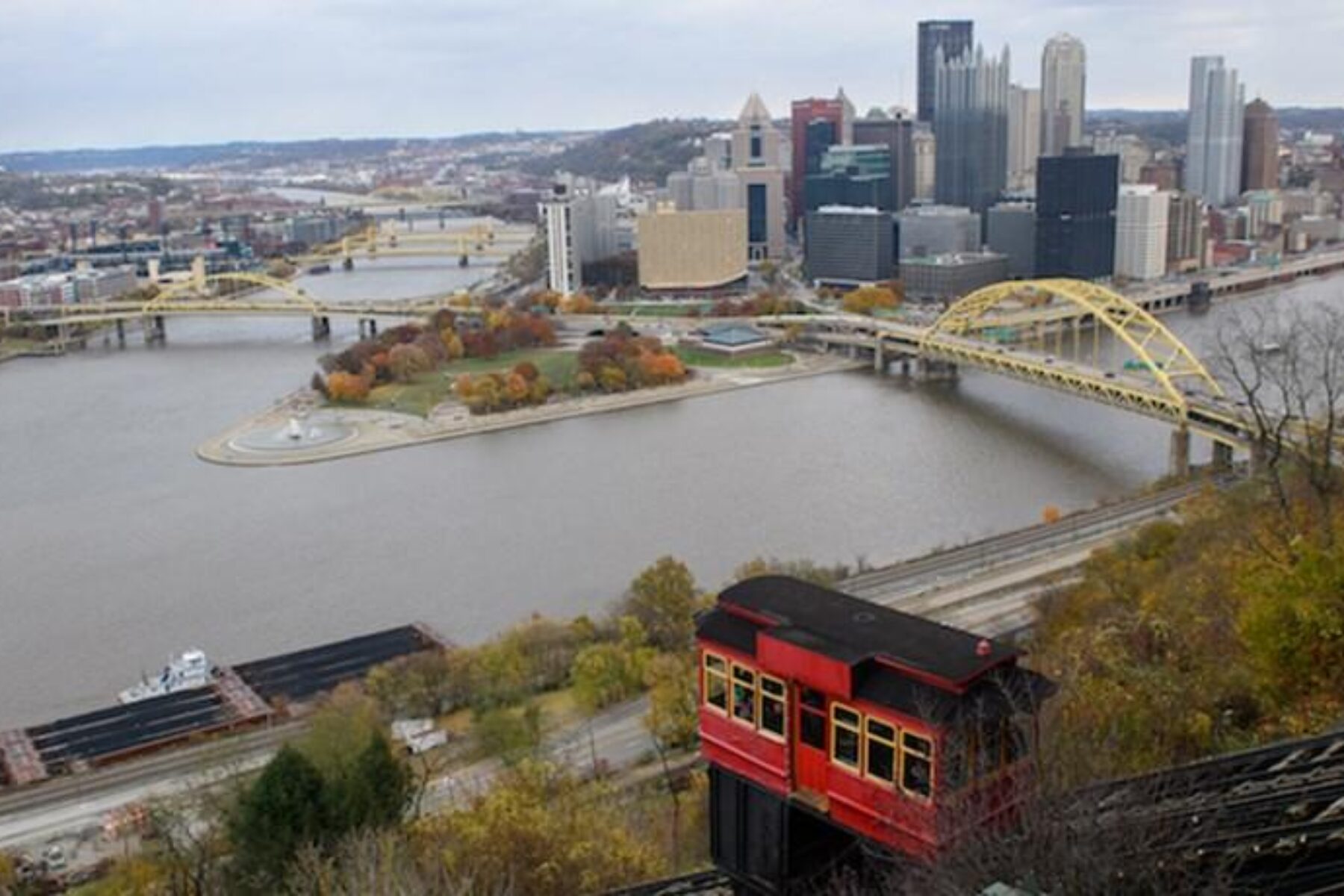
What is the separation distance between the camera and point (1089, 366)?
1783cm

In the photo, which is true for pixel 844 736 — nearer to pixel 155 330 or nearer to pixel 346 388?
pixel 346 388

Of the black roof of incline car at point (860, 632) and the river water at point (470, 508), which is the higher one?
the black roof of incline car at point (860, 632)

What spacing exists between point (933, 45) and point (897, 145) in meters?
15.6

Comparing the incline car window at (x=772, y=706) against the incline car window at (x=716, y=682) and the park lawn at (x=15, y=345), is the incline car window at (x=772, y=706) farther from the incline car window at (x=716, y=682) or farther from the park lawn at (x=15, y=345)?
the park lawn at (x=15, y=345)

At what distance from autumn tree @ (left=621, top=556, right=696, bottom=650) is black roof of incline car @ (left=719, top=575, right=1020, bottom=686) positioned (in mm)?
4955

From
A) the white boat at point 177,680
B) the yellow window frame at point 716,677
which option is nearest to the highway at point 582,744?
the white boat at point 177,680

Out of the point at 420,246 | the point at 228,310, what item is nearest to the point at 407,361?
the point at 228,310

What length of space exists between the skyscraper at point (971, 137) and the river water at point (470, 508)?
72.5 ft

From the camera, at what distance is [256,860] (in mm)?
4723

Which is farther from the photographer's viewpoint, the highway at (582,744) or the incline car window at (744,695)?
the highway at (582,744)

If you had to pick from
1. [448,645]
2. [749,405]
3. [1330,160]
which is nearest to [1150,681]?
[448,645]

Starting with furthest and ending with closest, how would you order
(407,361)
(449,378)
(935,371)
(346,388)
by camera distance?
(407,361) → (449,378) → (935,371) → (346,388)

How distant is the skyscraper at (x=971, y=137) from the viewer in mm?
40844

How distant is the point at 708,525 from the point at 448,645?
329 cm
